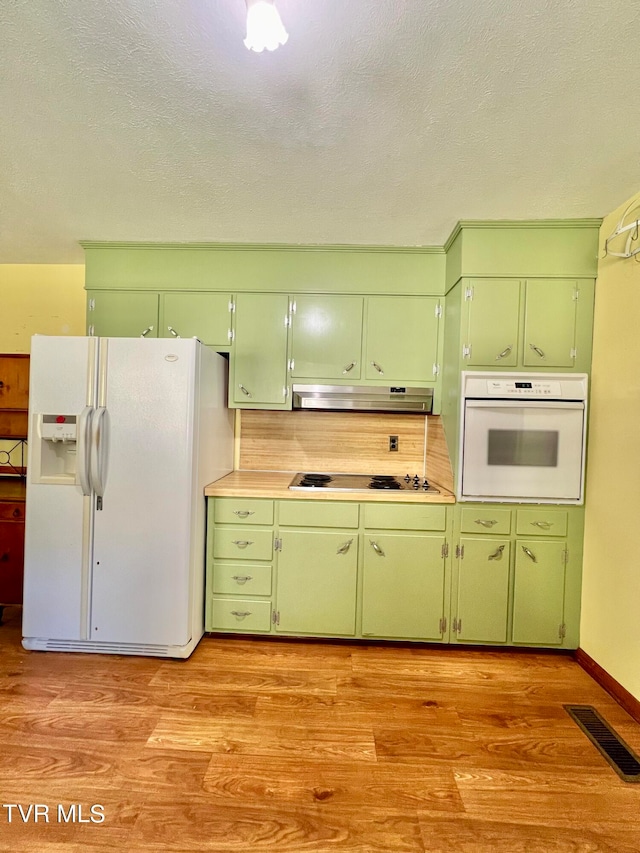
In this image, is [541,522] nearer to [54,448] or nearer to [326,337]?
[326,337]

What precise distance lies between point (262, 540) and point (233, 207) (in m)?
1.92

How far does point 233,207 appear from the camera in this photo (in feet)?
7.11

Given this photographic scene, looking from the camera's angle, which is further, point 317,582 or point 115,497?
point 317,582

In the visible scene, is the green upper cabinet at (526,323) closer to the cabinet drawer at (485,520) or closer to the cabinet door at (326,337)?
the cabinet door at (326,337)

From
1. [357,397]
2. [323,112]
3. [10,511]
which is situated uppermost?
[323,112]

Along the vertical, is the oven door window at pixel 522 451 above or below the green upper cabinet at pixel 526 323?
below

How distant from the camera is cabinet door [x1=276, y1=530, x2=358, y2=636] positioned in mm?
2371

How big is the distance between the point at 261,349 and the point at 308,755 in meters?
2.18

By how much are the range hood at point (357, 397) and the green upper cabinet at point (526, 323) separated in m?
0.41

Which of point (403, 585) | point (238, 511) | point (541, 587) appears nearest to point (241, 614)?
point (238, 511)

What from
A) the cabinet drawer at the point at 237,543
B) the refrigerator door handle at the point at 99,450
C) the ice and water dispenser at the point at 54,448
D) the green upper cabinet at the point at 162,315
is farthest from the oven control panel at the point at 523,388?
the ice and water dispenser at the point at 54,448

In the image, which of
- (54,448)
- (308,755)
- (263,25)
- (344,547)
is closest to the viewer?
(263,25)

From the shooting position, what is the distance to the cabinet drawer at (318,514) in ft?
7.79

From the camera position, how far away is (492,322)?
2.33 meters
